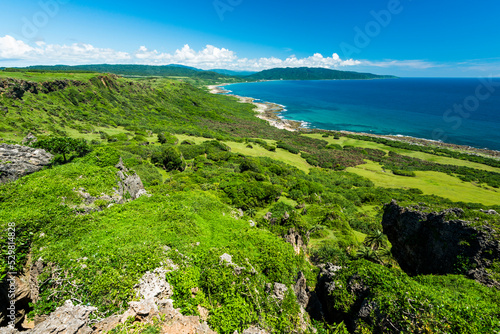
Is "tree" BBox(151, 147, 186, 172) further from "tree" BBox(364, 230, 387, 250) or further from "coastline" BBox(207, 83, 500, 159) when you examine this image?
"coastline" BBox(207, 83, 500, 159)

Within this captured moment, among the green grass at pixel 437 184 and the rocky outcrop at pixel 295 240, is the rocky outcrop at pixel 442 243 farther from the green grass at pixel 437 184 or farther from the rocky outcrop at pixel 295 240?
the green grass at pixel 437 184

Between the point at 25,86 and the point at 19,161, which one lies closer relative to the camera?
the point at 19,161

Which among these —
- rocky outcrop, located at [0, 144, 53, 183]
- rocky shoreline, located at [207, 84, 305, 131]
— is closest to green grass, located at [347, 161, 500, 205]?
rocky shoreline, located at [207, 84, 305, 131]

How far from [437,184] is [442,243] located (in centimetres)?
5481

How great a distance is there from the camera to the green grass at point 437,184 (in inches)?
1962

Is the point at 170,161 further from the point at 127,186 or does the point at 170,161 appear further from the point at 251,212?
the point at 251,212

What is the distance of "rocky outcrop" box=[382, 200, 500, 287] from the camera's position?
14.6 metres

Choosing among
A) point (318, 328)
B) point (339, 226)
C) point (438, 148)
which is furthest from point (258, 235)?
point (438, 148)

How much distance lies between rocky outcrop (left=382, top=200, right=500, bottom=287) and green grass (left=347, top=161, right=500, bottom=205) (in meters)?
41.1

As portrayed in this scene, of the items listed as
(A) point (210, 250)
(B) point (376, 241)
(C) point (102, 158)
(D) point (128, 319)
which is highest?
(C) point (102, 158)

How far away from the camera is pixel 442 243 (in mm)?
17047

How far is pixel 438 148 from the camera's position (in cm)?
9300

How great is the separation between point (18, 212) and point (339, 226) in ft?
93.6

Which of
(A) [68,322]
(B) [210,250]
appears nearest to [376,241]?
(B) [210,250]
